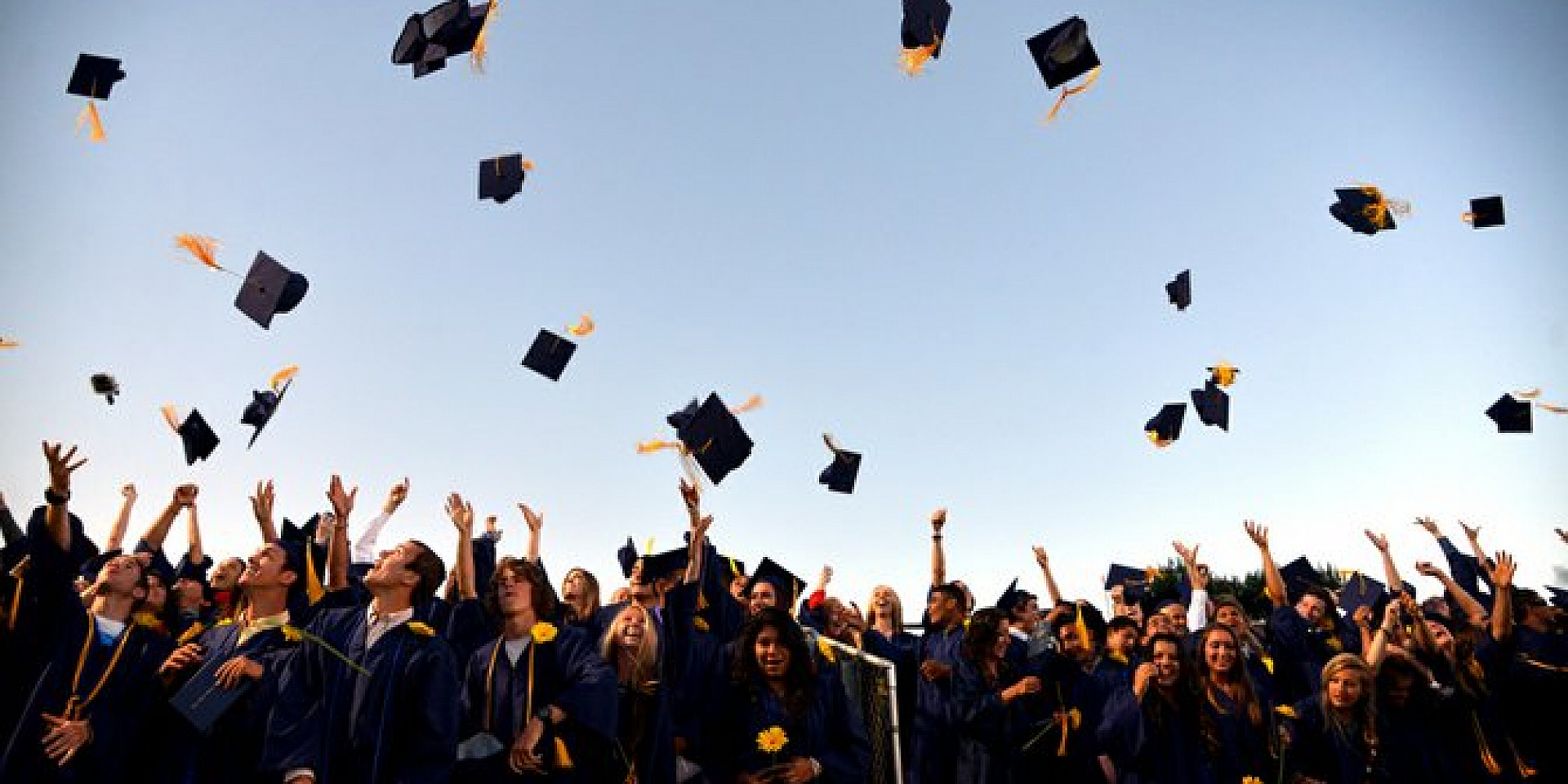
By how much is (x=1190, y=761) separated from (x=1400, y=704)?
5.07 feet

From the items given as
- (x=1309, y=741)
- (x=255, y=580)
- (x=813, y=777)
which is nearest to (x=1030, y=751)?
(x=1309, y=741)

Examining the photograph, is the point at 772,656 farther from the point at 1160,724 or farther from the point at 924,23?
the point at 924,23

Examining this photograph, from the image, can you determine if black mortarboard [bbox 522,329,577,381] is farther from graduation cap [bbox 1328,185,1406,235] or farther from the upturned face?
graduation cap [bbox 1328,185,1406,235]

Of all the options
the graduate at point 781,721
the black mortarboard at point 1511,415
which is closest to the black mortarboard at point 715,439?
the graduate at point 781,721

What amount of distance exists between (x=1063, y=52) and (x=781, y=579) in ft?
15.6

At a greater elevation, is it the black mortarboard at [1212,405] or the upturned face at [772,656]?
the black mortarboard at [1212,405]

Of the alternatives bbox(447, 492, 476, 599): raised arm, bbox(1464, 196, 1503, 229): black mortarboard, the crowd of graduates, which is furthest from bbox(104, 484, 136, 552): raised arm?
bbox(1464, 196, 1503, 229): black mortarboard

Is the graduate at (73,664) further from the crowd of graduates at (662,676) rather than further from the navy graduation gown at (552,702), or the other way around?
the navy graduation gown at (552,702)

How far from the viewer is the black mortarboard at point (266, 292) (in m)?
7.02

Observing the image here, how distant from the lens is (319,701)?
428 centimetres

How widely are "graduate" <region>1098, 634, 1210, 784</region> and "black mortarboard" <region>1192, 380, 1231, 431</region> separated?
4662 millimetres

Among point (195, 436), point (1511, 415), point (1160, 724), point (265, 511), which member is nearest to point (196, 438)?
point (195, 436)

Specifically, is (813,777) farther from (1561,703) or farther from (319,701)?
(1561,703)

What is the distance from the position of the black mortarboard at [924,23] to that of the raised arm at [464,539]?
4652 millimetres
